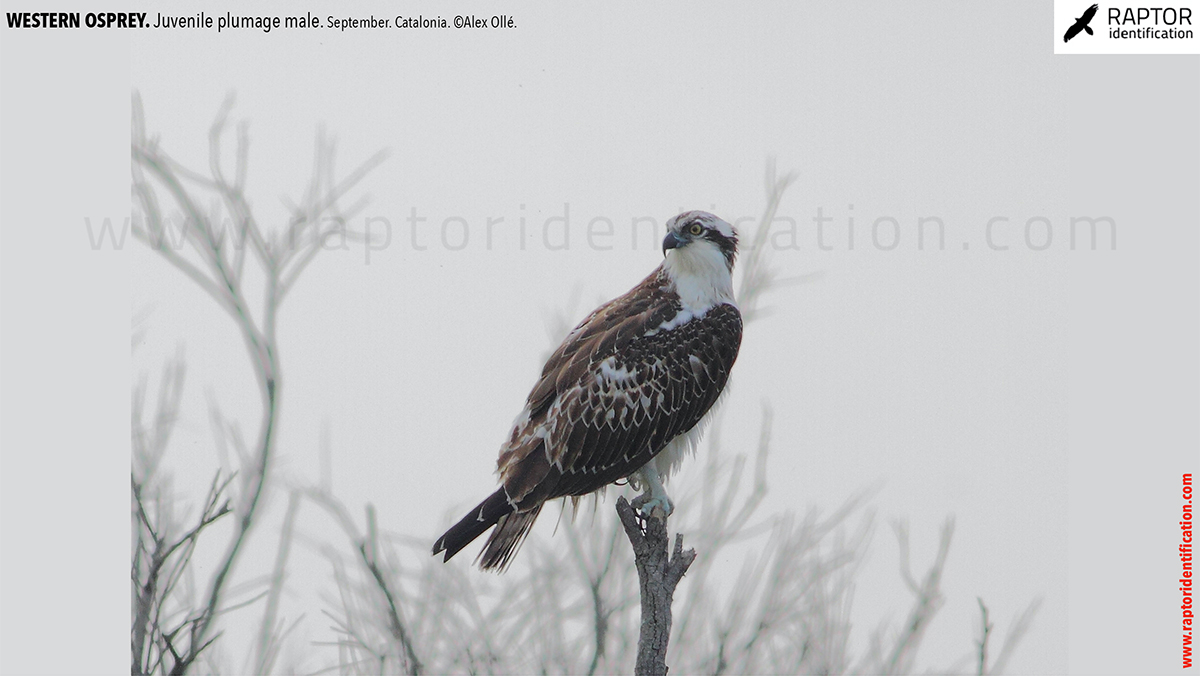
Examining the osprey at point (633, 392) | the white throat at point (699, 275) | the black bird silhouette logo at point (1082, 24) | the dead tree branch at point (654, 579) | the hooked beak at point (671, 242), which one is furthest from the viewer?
the black bird silhouette logo at point (1082, 24)

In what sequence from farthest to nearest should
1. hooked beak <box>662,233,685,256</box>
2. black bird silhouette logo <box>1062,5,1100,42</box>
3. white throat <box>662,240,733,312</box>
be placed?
1. black bird silhouette logo <box>1062,5,1100,42</box>
2. white throat <box>662,240,733,312</box>
3. hooked beak <box>662,233,685,256</box>

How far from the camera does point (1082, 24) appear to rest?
6207 millimetres

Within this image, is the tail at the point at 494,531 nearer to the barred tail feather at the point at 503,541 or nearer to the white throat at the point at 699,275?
the barred tail feather at the point at 503,541

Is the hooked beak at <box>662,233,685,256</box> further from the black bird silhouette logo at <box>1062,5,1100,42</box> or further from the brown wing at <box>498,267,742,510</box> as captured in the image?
the black bird silhouette logo at <box>1062,5,1100,42</box>

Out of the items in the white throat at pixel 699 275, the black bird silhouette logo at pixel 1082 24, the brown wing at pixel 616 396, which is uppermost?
the black bird silhouette logo at pixel 1082 24

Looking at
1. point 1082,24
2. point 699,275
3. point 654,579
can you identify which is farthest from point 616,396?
point 1082,24

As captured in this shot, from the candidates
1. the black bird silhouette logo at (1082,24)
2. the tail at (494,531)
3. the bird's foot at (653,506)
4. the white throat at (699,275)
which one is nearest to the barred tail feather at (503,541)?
the tail at (494,531)

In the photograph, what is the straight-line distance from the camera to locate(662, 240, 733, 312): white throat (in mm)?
5465

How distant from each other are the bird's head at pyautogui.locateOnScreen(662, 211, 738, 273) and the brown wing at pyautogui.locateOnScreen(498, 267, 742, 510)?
22 cm

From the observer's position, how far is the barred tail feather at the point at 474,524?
487cm

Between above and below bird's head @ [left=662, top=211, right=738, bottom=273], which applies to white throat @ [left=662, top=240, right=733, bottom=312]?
below

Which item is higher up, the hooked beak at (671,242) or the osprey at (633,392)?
the hooked beak at (671,242)

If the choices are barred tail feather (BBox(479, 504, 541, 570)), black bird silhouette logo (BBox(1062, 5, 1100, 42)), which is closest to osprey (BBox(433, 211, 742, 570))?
barred tail feather (BBox(479, 504, 541, 570))

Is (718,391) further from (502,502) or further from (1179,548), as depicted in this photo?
(1179,548)
